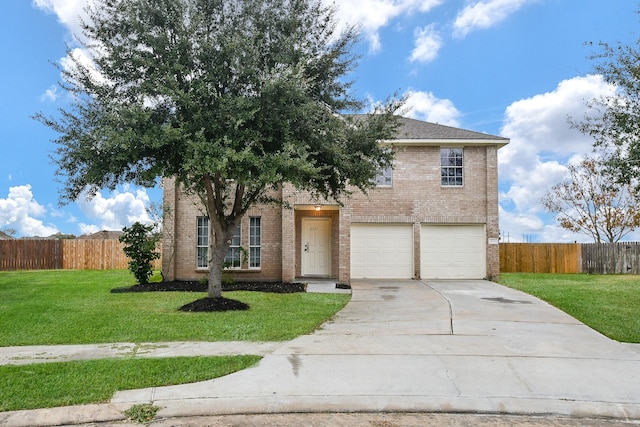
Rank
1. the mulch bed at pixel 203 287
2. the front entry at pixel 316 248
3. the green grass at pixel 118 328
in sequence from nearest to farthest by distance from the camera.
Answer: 1. the green grass at pixel 118 328
2. the mulch bed at pixel 203 287
3. the front entry at pixel 316 248

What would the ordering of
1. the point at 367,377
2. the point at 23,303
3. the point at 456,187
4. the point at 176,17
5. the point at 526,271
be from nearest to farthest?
1. the point at 367,377
2. the point at 176,17
3. the point at 23,303
4. the point at 456,187
5. the point at 526,271

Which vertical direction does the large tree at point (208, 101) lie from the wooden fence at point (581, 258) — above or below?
above

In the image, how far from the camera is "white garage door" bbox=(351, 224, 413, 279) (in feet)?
61.1

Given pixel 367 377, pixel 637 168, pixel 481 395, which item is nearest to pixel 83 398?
pixel 367 377

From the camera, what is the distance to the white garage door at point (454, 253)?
61.5 feet

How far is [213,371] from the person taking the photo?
6.38 metres

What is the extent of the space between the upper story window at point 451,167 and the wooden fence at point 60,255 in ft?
62.5

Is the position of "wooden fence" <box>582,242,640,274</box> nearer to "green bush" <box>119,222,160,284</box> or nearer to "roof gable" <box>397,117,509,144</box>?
"roof gable" <box>397,117,509,144</box>

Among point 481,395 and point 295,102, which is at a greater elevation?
point 295,102

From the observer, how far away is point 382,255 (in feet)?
61.3

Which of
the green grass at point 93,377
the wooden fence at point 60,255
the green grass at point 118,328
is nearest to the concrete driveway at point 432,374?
the green grass at point 93,377

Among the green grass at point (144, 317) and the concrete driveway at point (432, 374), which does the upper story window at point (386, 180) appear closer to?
the green grass at point (144, 317)

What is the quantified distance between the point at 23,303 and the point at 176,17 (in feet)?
28.9

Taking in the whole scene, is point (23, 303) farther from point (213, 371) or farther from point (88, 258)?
point (88, 258)
